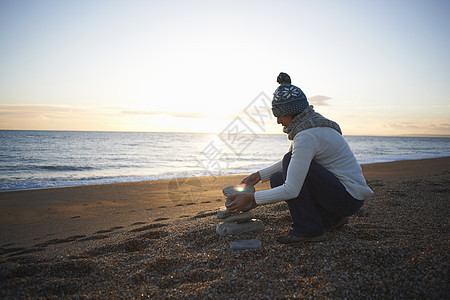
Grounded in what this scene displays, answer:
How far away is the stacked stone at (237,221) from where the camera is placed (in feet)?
10.4

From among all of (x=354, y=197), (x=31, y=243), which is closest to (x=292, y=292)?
(x=354, y=197)

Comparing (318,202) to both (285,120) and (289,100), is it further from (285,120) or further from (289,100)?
(289,100)

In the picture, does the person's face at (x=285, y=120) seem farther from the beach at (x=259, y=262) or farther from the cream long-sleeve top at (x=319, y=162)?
the beach at (x=259, y=262)

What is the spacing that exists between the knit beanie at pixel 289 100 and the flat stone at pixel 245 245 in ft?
4.47

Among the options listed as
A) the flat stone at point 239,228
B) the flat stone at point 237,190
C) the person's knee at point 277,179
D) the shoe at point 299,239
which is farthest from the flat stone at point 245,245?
the person's knee at point 277,179

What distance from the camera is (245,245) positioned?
2.76m

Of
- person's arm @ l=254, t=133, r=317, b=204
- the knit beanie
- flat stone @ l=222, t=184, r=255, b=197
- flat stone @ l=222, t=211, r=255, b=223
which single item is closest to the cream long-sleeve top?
person's arm @ l=254, t=133, r=317, b=204

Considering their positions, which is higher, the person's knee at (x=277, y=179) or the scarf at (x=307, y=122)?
the scarf at (x=307, y=122)

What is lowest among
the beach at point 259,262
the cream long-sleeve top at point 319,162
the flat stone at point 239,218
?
the beach at point 259,262

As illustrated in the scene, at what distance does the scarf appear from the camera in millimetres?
2439

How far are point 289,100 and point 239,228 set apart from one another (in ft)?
5.43

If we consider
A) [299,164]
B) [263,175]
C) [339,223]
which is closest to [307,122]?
[299,164]

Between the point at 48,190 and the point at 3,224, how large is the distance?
149 inches

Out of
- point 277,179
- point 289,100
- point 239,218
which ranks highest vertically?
point 289,100
